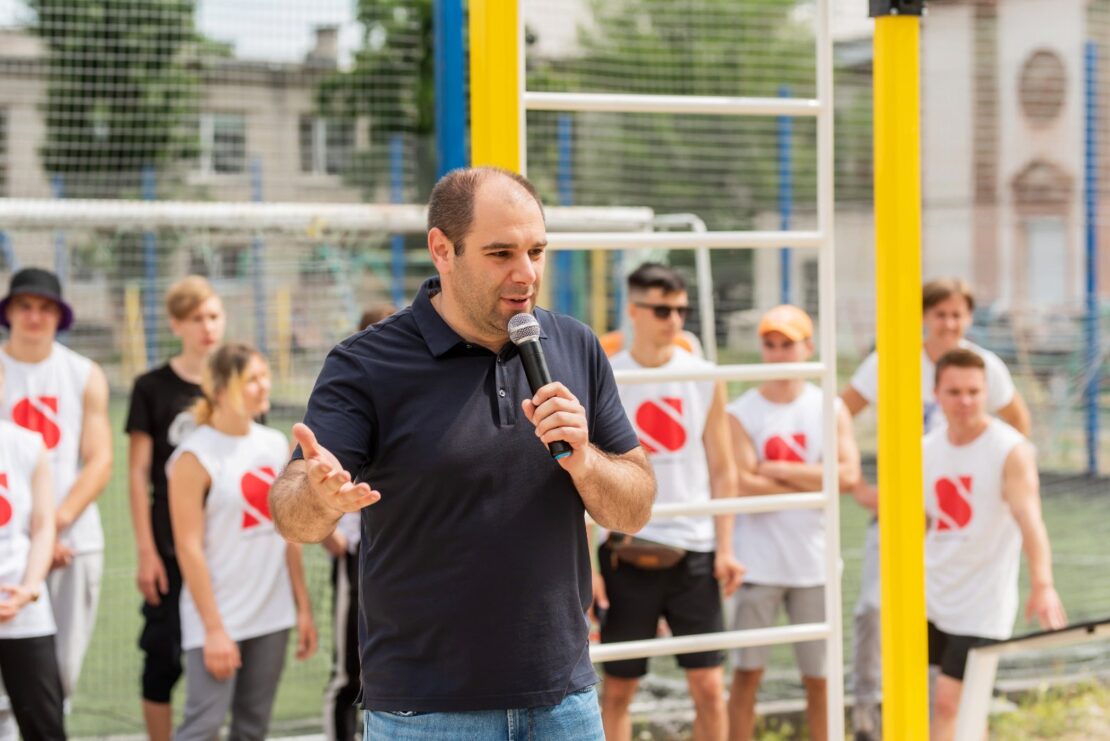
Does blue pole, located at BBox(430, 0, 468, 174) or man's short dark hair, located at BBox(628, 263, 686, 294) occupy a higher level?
blue pole, located at BBox(430, 0, 468, 174)

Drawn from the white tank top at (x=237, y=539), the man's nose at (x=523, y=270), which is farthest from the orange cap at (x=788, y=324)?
the man's nose at (x=523, y=270)

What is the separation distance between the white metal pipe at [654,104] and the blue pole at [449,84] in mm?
1624

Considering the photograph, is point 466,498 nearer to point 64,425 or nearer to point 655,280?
point 655,280

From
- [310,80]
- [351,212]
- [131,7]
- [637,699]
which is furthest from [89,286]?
[637,699]

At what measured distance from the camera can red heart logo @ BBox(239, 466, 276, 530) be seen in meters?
4.55

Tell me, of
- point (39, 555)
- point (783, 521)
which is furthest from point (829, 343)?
point (39, 555)

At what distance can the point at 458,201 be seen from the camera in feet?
8.02

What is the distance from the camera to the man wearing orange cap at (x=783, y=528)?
493 cm

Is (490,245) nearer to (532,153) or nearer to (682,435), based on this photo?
(682,435)

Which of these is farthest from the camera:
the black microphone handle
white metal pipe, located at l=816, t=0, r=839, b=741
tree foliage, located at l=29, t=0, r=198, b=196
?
tree foliage, located at l=29, t=0, r=198, b=196

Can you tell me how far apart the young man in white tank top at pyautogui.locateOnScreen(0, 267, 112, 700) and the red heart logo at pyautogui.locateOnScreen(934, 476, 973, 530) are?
2.95m

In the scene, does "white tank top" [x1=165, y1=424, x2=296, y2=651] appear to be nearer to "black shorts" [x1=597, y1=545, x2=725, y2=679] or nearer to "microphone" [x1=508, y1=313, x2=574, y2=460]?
"black shorts" [x1=597, y1=545, x2=725, y2=679]

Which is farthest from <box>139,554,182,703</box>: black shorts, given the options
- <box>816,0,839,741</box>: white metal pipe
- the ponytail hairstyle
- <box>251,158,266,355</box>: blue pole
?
<box>251,158,266,355</box>: blue pole

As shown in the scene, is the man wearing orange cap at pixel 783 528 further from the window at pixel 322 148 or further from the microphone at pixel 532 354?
the window at pixel 322 148
